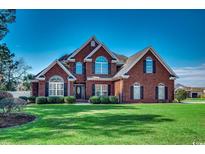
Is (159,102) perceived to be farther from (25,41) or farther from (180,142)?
(25,41)

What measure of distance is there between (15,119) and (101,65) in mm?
3631

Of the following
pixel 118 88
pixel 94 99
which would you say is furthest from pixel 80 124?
pixel 118 88

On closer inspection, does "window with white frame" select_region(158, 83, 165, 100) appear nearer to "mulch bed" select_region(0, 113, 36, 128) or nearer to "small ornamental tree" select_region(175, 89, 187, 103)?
"small ornamental tree" select_region(175, 89, 187, 103)

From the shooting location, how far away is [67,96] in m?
8.93

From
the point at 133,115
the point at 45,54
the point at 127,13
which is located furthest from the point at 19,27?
the point at 133,115

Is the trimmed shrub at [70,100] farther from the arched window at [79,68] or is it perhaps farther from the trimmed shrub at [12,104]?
the trimmed shrub at [12,104]

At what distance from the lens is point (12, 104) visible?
24.1 feet

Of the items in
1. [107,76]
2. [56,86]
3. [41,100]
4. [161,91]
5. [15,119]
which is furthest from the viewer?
[56,86]

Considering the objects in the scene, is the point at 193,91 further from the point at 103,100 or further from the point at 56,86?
the point at 56,86

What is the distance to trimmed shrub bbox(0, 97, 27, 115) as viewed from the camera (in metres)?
7.28

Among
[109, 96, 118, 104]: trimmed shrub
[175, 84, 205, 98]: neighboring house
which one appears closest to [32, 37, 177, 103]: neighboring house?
[109, 96, 118, 104]: trimmed shrub

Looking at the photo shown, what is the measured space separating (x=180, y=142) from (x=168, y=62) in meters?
Result: 2.48

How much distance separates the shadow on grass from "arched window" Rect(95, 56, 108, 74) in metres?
1.35

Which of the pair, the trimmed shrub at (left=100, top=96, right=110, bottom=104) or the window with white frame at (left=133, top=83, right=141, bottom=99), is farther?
the trimmed shrub at (left=100, top=96, right=110, bottom=104)
